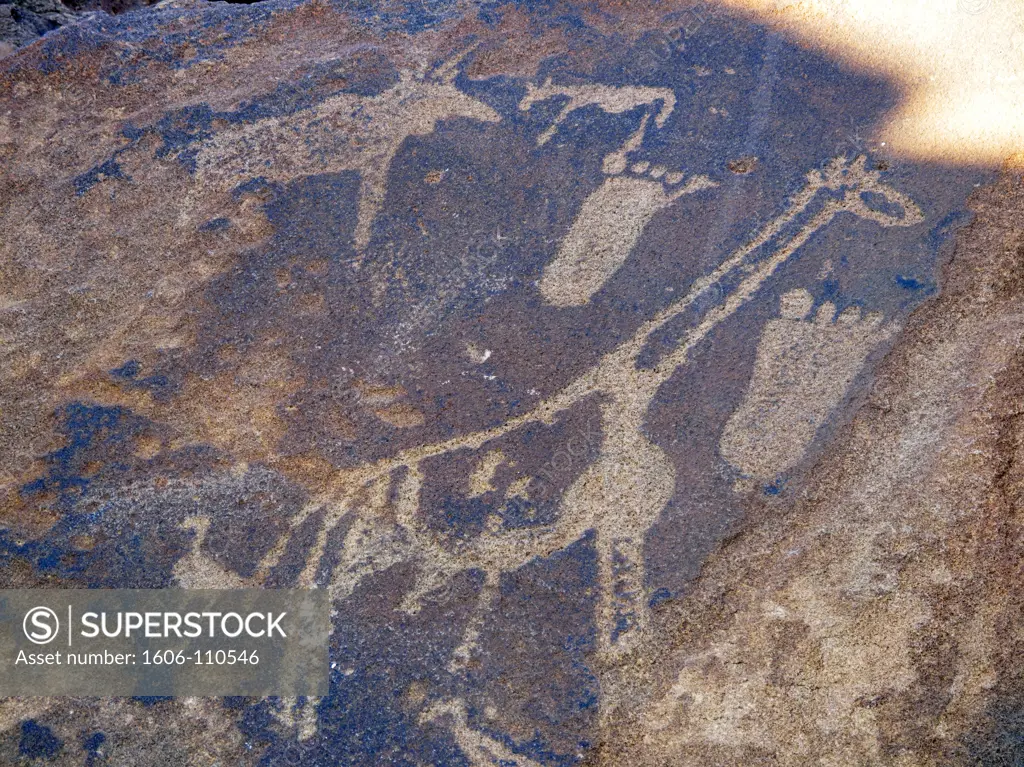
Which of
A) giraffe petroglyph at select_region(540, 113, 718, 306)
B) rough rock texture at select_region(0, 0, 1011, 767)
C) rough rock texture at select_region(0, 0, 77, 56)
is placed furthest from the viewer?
rough rock texture at select_region(0, 0, 77, 56)

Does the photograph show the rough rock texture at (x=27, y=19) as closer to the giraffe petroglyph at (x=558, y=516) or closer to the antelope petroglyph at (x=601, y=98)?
the antelope petroglyph at (x=601, y=98)

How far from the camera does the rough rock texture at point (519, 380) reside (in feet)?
4.57

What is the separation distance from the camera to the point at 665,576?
1430 mm

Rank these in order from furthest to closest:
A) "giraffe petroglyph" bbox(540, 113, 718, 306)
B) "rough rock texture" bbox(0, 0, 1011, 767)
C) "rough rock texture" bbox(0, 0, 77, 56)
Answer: "rough rock texture" bbox(0, 0, 77, 56) < "giraffe petroglyph" bbox(540, 113, 718, 306) < "rough rock texture" bbox(0, 0, 1011, 767)

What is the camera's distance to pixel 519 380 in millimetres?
1524

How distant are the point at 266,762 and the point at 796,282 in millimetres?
1111

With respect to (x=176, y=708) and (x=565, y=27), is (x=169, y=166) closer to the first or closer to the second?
(x=565, y=27)

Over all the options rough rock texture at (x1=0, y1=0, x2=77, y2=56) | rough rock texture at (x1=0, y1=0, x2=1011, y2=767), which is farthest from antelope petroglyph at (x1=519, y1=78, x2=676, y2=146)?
rough rock texture at (x1=0, y1=0, x2=77, y2=56)

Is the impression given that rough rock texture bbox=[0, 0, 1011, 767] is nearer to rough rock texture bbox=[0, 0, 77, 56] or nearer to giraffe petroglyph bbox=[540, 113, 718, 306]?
giraffe petroglyph bbox=[540, 113, 718, 306]

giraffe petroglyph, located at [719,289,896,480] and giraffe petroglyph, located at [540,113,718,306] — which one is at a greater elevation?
giraffe petroglyph, located at [540,113,718,306]

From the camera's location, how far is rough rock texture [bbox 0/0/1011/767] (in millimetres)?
1392

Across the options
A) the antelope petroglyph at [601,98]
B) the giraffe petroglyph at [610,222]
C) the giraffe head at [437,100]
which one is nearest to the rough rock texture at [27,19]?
the giraffe head at [437,100]

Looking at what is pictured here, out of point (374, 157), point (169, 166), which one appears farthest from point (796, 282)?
point (169, 166)

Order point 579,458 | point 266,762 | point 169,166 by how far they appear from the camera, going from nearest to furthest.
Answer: point 266,762
point 579,458
point 169,166
